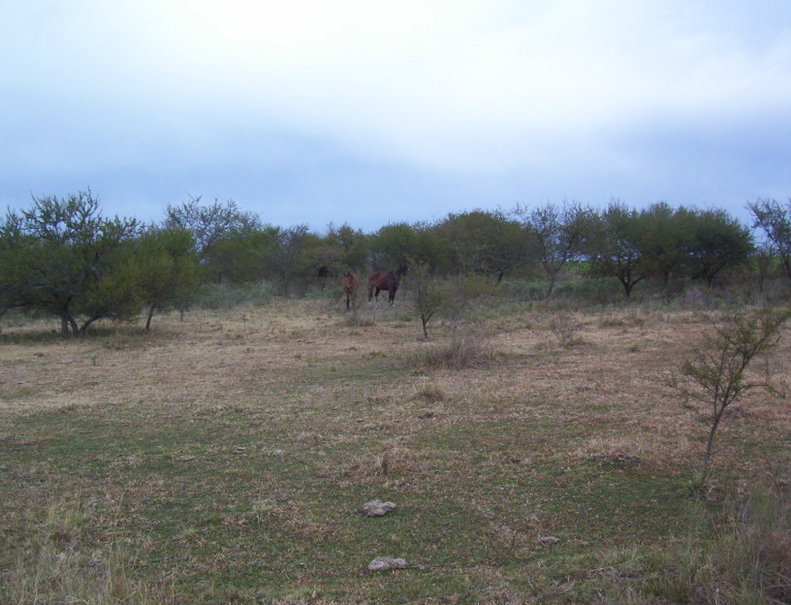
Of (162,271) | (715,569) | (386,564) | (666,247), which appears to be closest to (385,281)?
(162,271)

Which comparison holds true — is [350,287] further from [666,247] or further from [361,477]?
[361,477]

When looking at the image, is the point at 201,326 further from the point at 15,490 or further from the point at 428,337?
the point at 15,490

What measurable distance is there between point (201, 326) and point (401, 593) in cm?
2053

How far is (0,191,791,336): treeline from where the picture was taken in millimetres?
20875

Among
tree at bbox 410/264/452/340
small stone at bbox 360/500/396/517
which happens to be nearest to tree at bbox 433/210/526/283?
tree at bbox 410/264/452/340

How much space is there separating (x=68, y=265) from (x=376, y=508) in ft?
62.3

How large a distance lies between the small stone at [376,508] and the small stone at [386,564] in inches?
33.6

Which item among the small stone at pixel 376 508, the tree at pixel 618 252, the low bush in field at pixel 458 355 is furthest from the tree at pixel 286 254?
the small stone at pixel 376 508

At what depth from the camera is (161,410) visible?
30.6 feet

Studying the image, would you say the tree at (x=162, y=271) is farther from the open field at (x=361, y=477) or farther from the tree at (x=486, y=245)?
the tree at (x=486, y=245)

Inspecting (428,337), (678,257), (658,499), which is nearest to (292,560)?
(658,499)

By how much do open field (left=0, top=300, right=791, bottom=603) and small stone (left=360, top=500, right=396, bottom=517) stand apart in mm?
57

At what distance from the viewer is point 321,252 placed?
131ft

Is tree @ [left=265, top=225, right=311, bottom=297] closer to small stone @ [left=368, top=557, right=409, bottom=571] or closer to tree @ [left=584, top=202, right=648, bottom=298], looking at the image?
tree @ [left=584, top=202, right=648, bottom=298]
